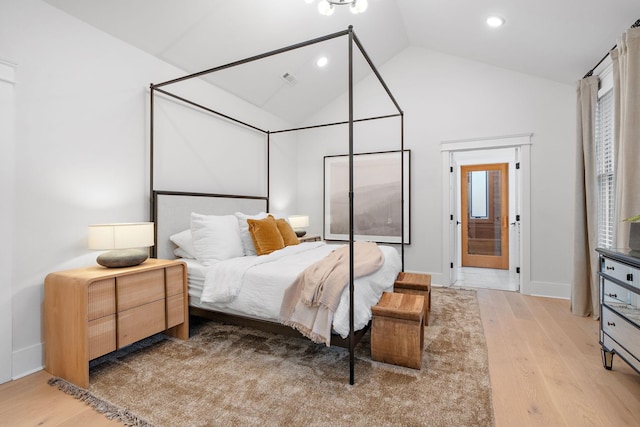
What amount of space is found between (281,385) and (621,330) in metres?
2.13

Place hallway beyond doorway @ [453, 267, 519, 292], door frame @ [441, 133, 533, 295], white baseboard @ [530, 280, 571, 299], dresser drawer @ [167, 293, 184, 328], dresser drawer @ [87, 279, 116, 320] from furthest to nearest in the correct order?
hallway beyond doorway @ [453, 267, 519, 292] → door frame @ [441, 133, 533, 295] → white baseboard @ [530, 280, 571, 299] → dresser drawer @ [167, 293, 184, 328] → dresser drawer @ [87, 279, 116, 320]

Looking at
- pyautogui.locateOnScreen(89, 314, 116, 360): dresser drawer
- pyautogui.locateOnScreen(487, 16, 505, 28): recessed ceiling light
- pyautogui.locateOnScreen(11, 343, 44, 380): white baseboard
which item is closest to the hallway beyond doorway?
pyautogui.locateOnScreen(487, 16, 505, 28): recessed ceiling light

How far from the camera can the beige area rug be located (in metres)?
1.69

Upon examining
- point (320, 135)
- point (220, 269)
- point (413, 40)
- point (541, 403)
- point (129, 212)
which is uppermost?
point (413, 40)

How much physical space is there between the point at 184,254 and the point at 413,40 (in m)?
4.19

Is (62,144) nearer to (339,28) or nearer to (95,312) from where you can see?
(95,312)

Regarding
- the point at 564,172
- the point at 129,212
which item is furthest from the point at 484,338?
the point at 129,212

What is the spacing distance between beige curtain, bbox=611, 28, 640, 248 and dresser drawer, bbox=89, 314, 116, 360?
3.80 meters

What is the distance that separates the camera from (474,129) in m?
4.40

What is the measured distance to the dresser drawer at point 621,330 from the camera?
180cm

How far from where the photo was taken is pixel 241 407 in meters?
1.77

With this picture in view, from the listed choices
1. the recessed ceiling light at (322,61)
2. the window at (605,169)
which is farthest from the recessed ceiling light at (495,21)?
the recessed ceiling light at (322,61)

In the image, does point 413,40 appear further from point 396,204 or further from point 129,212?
point 129,212

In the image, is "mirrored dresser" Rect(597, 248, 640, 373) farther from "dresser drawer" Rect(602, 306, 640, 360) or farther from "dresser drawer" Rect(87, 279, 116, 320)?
"dresser drawer" Rect(87, 279, 116, 320)
